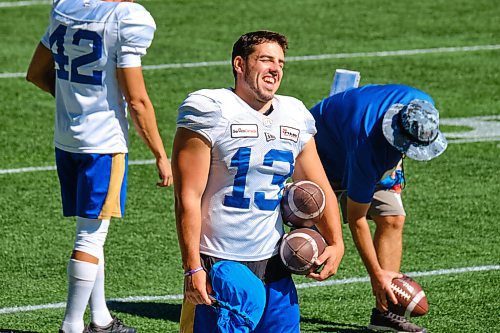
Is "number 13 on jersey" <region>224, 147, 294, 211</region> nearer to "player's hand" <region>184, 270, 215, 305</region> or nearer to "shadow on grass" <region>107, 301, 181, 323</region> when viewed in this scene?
"player's hand" <region>184, 270, 215, 305</region>

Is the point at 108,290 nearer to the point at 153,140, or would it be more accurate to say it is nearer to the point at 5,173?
the point at 153,140

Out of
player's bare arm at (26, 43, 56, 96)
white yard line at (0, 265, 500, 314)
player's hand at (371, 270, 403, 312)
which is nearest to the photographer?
player's hand at (371, 270, 403, 312)

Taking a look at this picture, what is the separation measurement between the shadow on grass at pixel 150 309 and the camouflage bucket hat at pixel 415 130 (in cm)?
171

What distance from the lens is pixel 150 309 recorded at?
7.12 m

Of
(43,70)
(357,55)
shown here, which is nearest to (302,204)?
(43,70)

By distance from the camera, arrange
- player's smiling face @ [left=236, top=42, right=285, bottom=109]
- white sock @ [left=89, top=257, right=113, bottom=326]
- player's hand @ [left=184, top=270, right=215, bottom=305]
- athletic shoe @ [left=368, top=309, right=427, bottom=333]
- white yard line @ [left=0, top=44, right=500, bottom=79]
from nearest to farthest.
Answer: player's hand @ [left=184, top=270, right=215, bottom=305] < player's smiling face @ [left=236, top=42, right=285, bottom=109] < white sock @ [left=89, top=257, right=113, bottom=326] < athletic shoe @ [left=368, top=309, right=427, bottom=333] < white yard line @ [left=0, top=44, right=500, bottom=79]

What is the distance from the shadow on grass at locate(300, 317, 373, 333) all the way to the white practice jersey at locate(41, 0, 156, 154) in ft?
4.58

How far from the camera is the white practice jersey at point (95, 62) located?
641 centimetres

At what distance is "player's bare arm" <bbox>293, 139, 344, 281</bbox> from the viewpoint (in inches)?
207

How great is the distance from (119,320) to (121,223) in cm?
211

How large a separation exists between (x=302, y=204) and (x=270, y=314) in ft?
1.53

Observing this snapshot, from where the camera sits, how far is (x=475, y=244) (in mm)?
8312

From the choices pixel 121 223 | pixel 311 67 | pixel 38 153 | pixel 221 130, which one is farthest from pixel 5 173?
pixel 221 130

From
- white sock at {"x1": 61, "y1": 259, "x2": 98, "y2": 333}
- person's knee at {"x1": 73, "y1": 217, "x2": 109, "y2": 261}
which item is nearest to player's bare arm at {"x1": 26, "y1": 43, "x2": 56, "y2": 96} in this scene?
person's knee at {"x1": 73, "y1": 217, "x2": 109, "y2": 261}
